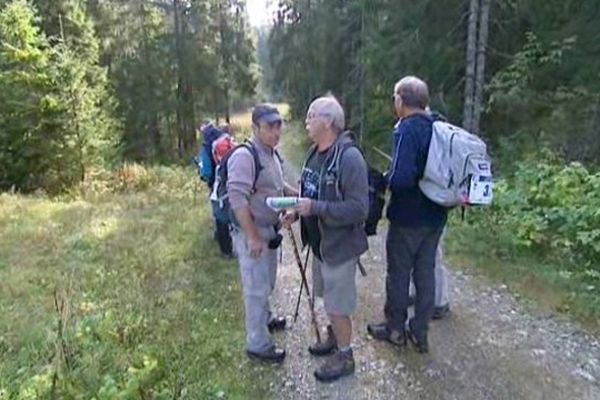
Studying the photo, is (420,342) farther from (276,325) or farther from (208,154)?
(208,154)

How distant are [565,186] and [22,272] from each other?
22.3ft

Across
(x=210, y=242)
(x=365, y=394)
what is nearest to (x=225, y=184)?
(x=365, y=394)

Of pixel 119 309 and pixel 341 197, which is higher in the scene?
pixel 341 197

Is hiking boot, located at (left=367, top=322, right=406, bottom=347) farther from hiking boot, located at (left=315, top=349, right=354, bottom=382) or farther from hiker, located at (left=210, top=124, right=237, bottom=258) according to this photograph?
hiker, located at (left=210, top=124, right=237, bottom=258)

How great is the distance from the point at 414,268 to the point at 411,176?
2.50 feet

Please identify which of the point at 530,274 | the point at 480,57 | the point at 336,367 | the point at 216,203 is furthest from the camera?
the point at 480,57

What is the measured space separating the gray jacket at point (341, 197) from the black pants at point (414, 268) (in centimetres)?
57

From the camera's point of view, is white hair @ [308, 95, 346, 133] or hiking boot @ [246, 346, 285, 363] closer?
white hair @ [308, 95, 346, 133]

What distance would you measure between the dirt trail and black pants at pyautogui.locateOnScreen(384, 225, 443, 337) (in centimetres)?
36

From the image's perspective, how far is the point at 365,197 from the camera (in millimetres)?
3320

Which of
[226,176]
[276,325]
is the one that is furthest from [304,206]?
[276,325]

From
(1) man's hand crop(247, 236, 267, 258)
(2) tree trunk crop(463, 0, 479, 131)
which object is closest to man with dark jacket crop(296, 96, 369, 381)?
(1) man's hand crop(247, 236, 267, 258)

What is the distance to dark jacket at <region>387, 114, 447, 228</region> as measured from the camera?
11.9ft

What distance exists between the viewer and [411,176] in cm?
364
